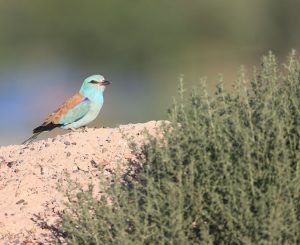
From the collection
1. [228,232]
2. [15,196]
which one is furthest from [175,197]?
[15,196]

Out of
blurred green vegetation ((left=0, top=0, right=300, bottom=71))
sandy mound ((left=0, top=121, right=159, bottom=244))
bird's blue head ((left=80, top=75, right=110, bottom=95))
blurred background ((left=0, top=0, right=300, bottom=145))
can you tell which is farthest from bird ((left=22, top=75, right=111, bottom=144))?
blurred green vegetation ((left=0, top=0, right=300, bottom=71))

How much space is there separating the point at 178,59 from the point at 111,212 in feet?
83.2

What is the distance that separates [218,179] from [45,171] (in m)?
2.96

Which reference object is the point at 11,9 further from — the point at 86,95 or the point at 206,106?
the point at 206,106

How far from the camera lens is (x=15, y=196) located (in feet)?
24.5

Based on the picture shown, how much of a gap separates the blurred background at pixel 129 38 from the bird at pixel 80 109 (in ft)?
56.9

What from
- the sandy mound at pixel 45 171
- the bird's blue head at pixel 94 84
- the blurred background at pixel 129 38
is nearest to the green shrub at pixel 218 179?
the sandy mound at pixel 45 171

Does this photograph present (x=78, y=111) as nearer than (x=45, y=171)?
No

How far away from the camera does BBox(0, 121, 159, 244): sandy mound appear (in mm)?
6902

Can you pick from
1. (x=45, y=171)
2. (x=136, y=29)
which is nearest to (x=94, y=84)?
(x=45, y=171)

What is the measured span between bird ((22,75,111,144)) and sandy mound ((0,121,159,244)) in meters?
1.24

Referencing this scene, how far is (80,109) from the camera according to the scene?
9.98 meters

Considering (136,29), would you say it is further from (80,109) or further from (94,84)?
(80,109)

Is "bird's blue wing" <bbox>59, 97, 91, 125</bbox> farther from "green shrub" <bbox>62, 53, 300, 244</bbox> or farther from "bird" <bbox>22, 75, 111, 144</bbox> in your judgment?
"green shrub" <bbox>62, 53, 300, 244</bbox>
